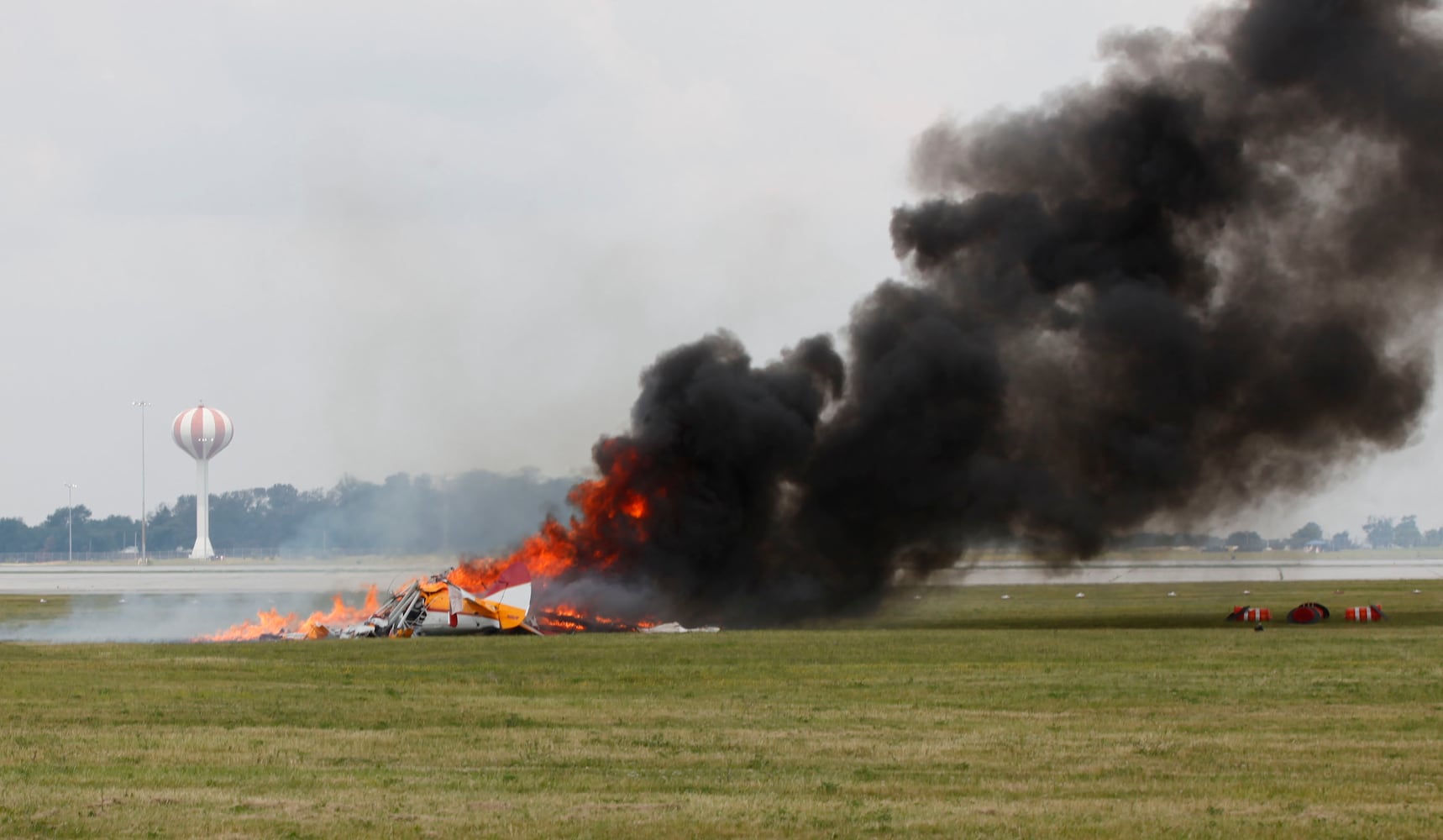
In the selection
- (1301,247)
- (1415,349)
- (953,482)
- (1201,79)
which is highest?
(1201,79)

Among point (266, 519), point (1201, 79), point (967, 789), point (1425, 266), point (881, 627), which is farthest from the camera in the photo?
point (266, 519)

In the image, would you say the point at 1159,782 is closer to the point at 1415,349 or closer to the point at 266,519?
the point at 1415,349

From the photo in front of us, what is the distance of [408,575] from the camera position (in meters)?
58.2

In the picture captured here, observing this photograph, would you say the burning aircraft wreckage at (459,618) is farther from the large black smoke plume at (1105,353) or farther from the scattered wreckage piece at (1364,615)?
the scattered wreckage piece at (1364,615)

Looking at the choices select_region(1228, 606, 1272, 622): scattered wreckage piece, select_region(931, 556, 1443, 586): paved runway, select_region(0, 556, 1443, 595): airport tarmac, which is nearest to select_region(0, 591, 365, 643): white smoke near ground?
select_region(0, 556, 1443, 595): airport tarmac

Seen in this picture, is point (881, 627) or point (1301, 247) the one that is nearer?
point (881, 627)

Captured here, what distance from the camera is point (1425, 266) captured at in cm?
5391

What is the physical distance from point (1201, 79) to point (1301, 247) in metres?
7.37

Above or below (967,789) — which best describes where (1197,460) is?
above

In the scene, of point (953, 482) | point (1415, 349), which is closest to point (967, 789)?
point (953, 482)

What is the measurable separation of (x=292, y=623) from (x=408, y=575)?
5.31 m

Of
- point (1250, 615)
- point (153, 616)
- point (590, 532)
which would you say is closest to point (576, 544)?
point (590, 532)

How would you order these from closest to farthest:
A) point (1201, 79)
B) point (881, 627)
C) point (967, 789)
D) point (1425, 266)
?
point (967, 789)
point (881, 627)
point (1425, 266)
point (1201, 79)

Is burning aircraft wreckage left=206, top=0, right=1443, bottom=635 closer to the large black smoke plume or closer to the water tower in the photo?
the large black smoke plume
